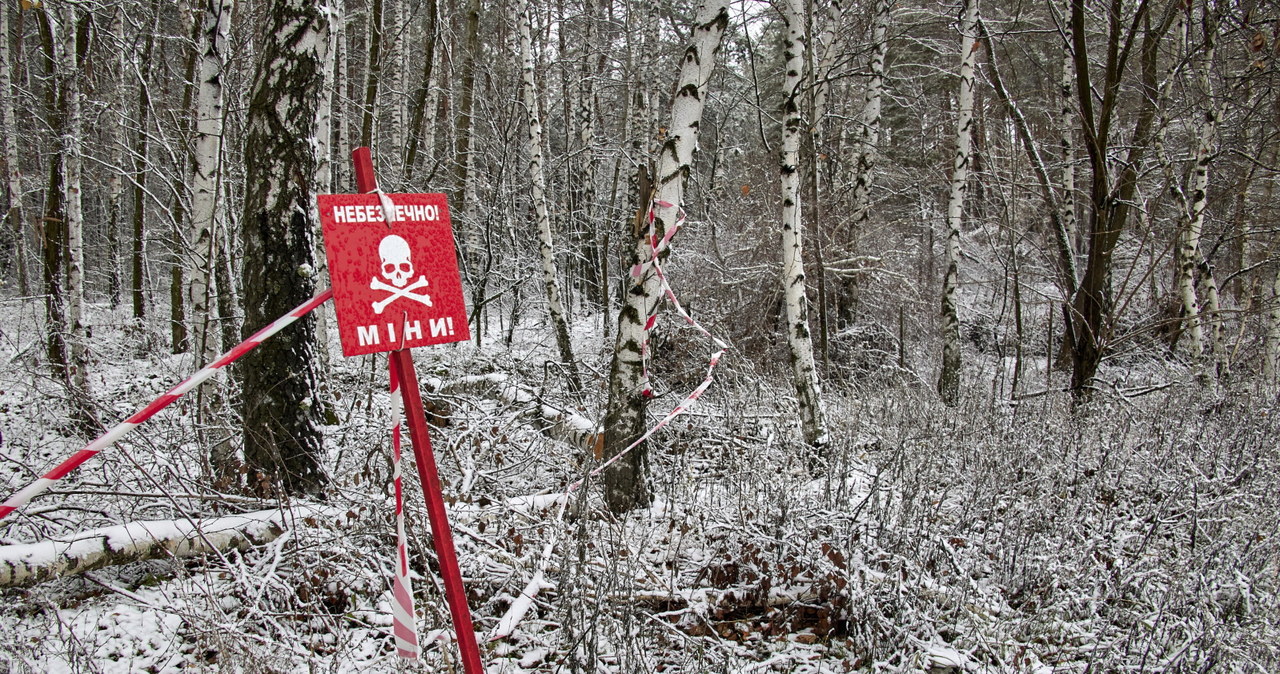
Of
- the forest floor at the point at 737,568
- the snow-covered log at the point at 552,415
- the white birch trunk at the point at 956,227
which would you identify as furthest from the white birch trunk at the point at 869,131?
the snow-covered log at the point at 552,415

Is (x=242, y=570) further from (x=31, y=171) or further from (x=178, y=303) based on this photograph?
(x=31, y=171)

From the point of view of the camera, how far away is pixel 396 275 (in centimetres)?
216

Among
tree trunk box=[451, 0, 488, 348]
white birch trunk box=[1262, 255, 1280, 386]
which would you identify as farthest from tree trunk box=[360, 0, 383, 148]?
white birch trunk box=[1262, 255, 1280, 386]

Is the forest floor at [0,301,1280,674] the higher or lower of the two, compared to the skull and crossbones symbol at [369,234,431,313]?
lower

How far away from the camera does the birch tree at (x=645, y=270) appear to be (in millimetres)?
3896

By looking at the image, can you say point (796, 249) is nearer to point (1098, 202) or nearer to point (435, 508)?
point (1098, 202)

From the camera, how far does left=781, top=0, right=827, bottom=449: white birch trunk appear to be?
17.2ft

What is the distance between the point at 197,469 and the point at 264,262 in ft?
6.19

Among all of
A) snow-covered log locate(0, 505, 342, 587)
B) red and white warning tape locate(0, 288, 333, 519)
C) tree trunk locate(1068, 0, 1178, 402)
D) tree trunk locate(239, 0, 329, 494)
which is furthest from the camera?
tree trunk locate(1068, 0, 1178, 402)

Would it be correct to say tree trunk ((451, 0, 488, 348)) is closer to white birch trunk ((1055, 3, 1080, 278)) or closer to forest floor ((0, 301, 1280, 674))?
forest floor ((0, 301, 1280, 674))

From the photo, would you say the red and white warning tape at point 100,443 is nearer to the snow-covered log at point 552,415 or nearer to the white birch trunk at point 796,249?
the snow-covered log at point 552,415

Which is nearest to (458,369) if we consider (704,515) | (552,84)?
(704,515)

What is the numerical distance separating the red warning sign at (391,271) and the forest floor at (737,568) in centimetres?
100

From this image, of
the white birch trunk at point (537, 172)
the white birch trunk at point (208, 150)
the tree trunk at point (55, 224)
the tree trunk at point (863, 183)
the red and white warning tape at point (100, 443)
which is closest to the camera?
the red and white warning tape at point (100, 443)
